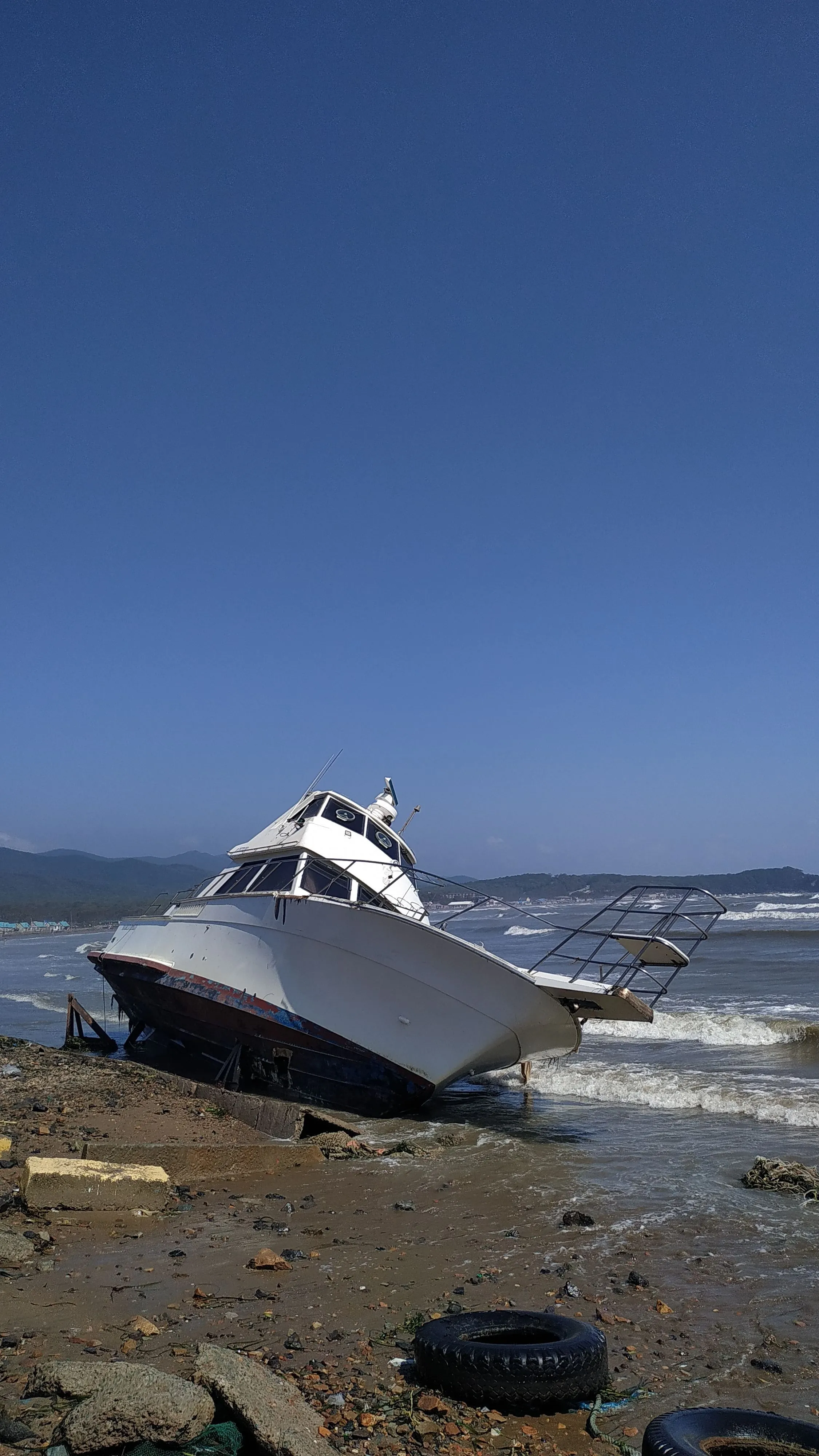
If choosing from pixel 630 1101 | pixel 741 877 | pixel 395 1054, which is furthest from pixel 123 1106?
pixel 741 877

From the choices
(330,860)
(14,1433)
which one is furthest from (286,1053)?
(14,1433)

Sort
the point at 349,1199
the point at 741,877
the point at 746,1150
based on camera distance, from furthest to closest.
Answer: the point at 741,877
the point at 746,1150
the point at 349,1199

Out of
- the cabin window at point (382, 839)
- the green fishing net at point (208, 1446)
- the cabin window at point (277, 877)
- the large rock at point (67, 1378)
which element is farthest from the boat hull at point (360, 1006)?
the green fishing net at point (208, 1446)

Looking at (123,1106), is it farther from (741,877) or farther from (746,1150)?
(741,877)

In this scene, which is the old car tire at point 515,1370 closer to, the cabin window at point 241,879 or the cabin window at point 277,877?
the cabin window at point 277,877

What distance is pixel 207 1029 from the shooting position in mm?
14523

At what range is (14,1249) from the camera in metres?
6.37

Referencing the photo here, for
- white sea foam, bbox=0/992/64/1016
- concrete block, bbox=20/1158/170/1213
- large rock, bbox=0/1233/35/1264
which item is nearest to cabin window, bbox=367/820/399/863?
concrete block, bbox=20/1158/170/1213

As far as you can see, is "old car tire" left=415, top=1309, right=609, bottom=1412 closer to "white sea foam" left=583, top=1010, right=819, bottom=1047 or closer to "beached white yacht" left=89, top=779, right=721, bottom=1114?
"beached white yacht" left=89, top=779, right=721, bottom=1114

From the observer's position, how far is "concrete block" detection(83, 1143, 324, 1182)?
8805 millimetres

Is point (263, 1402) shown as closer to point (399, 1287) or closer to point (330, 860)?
point (399, 1287)

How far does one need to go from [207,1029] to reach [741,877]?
145 metres

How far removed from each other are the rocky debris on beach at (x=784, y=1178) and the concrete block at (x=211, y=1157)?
15.4 ft

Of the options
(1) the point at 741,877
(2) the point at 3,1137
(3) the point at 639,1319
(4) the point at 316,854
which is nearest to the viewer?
(3) the point at 639,1319
